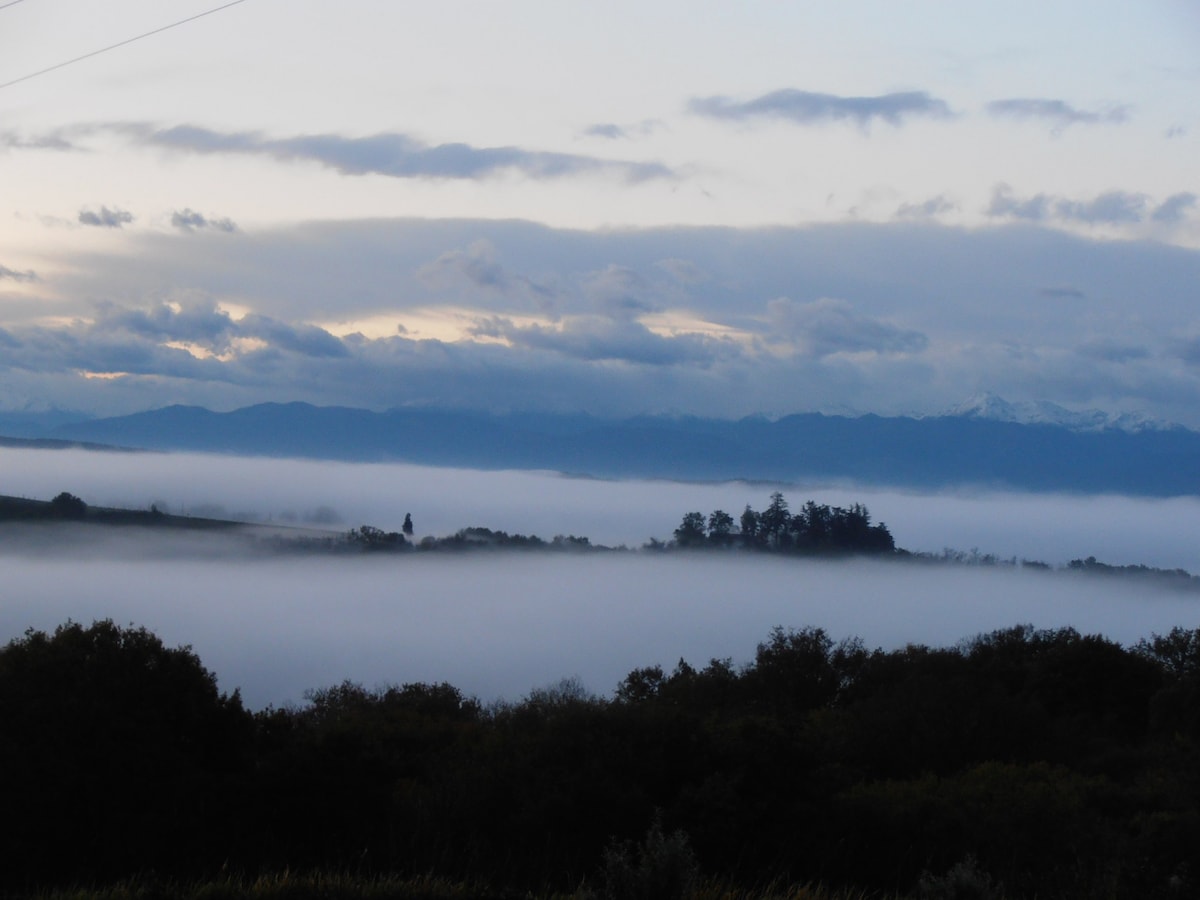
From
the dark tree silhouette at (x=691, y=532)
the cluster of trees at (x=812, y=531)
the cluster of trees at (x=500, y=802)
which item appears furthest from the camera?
the dark tree silhouette at (x=691, y=532)

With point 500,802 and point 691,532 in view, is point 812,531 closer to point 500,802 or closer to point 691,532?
point 691,532

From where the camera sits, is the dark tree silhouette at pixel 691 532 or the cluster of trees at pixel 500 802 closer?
the cluster of trees at pixel 500 802

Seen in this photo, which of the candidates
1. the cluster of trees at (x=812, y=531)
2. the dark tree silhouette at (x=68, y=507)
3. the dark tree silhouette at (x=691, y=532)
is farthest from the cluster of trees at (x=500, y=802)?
the dark tree silhouette at (x=691, y=532)

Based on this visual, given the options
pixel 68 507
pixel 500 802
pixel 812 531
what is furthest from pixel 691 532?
pixel 500 802

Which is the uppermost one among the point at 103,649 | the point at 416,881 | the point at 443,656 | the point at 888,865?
the point at 103,649

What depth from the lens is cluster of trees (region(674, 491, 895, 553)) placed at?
507 feet

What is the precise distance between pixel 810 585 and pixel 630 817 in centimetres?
13035

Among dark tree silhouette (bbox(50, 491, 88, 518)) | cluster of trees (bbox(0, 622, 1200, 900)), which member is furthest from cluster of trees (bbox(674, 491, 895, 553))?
cluster of trees (bbox(0, 622, 1200, 900))

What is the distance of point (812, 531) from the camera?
15675cm

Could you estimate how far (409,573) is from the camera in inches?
6629

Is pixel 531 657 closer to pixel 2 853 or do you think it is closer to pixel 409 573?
pixel 409 573

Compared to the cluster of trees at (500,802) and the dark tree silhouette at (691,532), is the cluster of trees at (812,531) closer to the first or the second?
the dark tree silhouette at (691,532)

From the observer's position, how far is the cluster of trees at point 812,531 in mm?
154625

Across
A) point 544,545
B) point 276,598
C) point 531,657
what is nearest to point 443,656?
point 531,657
